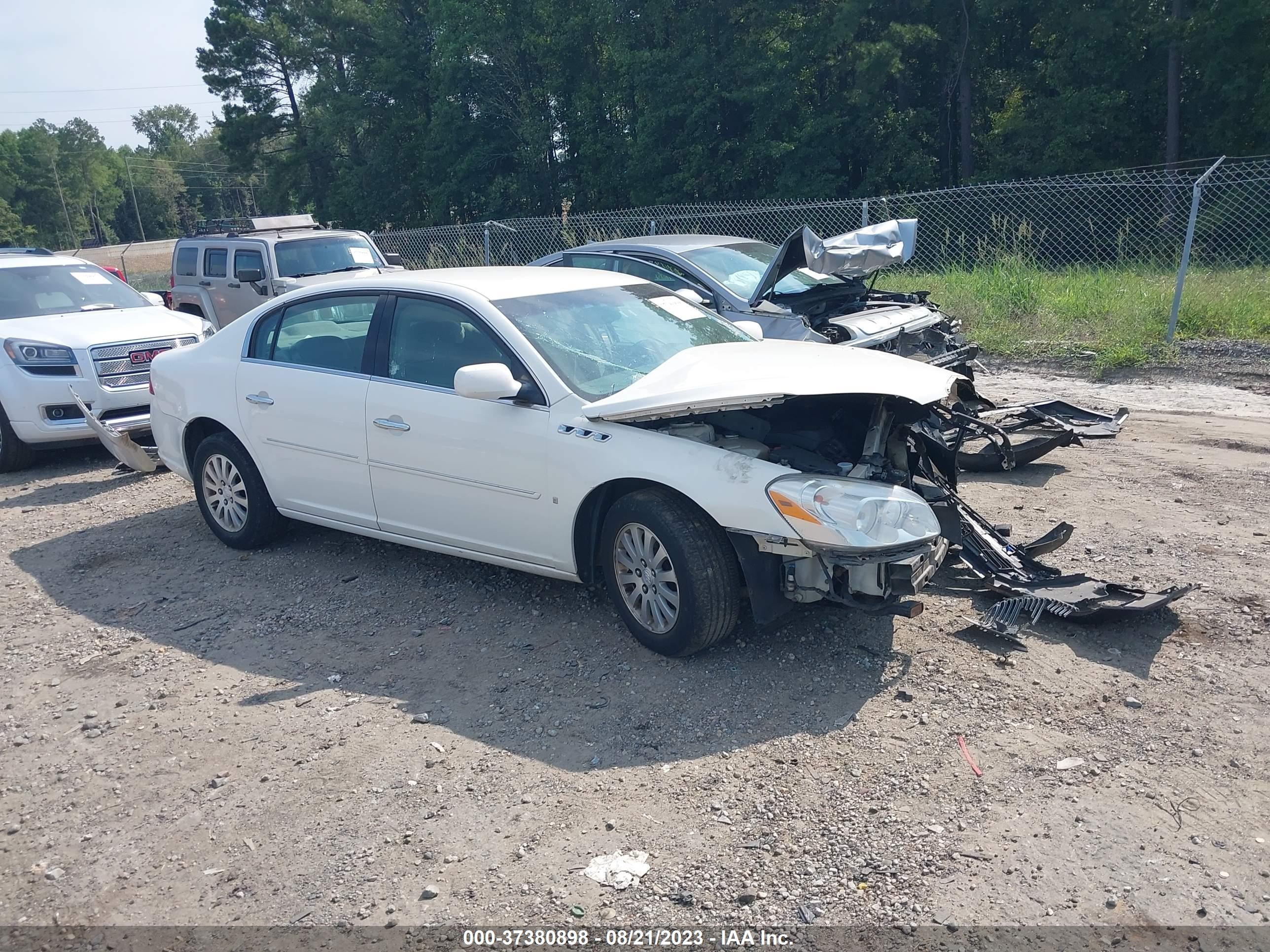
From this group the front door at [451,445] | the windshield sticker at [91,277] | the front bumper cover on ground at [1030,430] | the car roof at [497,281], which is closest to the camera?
the front door at [451,445]

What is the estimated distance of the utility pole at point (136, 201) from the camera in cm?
9450

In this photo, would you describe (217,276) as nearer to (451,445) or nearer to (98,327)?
(98,327)

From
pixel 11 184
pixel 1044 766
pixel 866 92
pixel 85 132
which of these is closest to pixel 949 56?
pixel 866 92

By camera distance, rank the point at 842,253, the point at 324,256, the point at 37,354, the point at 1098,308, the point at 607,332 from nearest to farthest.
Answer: the point at 607,332
the point at 842,253
the point at 37,354
the point at 1098,308
the point at 324,256

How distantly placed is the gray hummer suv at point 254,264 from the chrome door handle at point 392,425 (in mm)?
7879

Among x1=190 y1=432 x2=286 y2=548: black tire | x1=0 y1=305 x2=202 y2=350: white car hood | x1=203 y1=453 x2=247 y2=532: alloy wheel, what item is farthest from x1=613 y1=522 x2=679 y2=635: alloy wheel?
x1=0 y1=305 x2=202 y2=350: white car hood

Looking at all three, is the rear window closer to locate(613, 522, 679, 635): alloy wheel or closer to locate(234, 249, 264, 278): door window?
locate(234, 249, 264, 278): door window

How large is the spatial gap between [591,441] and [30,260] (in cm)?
819

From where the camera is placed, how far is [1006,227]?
14.6 metres

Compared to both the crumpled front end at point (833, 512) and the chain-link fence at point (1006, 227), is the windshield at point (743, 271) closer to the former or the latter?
the crumpled front end at point (833, 512)

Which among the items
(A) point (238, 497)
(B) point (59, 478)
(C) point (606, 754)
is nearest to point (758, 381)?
(C) point (606, 754)

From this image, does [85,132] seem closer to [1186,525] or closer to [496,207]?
[496,207]

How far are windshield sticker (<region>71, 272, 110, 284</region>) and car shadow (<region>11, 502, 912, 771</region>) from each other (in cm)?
462

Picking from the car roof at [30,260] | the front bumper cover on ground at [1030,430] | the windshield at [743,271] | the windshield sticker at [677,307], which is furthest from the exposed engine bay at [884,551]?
the car roof at [30,260]
